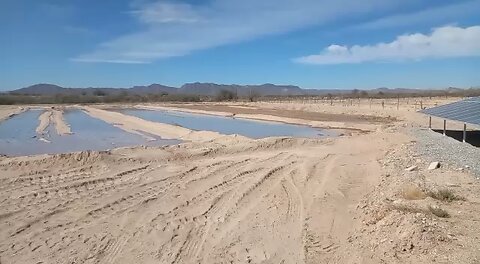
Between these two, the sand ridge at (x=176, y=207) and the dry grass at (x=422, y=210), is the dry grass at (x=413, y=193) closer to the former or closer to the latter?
the dry grass at (x=422, y=210)

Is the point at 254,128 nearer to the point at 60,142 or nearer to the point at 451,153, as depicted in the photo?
the point at 60,142

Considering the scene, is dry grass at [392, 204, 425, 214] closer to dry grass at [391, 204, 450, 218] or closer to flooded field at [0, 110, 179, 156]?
dry grass at [391, 204, 450, 218]

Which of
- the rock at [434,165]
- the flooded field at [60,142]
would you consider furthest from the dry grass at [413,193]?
the flooded field at [60,142]

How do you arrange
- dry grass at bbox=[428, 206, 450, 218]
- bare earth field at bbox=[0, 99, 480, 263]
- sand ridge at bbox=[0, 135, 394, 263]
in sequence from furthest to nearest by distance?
dry grass at bbox=[428, 206, 450, 218] → sand ridge at bbox=[0, 135, 394, 263] → bare earth field at bbox=[0, 99, 480, 263]

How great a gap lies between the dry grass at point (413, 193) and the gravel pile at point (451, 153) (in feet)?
8.65

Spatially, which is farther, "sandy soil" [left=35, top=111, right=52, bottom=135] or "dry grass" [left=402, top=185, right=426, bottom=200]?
"sandy soil" [left=35, top=111, right=52, bottom=135]

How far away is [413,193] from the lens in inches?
449

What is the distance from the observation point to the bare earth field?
843 cm

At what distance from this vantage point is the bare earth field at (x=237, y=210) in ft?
27.7

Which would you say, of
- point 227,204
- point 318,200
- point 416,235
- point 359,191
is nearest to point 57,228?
point 227,204

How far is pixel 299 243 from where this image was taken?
920 cm

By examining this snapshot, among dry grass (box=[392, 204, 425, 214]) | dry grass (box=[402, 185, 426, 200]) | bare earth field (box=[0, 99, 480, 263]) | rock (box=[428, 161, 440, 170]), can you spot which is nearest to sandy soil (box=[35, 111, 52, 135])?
bare earth field (box=[0, 99, 480, 263])

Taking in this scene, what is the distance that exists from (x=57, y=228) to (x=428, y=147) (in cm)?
1654

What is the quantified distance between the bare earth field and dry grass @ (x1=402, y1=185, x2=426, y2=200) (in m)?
0.05
